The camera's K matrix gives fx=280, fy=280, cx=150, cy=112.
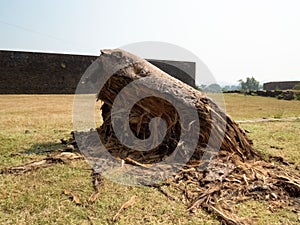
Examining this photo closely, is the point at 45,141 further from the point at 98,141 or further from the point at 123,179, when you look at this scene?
the point at 123,179

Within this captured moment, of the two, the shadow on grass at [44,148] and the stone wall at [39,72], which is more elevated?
the stone wall at [39,72]

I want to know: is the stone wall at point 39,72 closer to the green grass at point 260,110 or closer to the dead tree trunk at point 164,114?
the green grass at point 260,110

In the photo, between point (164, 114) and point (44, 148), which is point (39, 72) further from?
point (164, 114)

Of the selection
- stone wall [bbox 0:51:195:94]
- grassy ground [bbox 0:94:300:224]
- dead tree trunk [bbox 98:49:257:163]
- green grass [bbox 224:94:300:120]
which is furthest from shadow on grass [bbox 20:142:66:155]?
stone wall [bbox 0:51:195:94]

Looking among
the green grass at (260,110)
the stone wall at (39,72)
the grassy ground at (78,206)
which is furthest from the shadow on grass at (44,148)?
the stone wall at (39,72)

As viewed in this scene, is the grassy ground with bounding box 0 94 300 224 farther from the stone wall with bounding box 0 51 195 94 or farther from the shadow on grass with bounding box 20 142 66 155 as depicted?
the stone wall with bounding box 0 51 195 94

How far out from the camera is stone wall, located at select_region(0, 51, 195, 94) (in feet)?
55.9

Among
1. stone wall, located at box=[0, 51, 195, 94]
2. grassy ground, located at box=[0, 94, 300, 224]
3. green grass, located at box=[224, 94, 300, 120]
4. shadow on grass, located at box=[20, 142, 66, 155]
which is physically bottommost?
grassy ground, located at box=[0, 94, 300, 224]

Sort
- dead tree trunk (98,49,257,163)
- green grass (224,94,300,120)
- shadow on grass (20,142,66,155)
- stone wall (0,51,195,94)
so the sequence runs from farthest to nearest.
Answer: stone wall (0,51,195,94) < green grass (224,94,300,120) < shadow on grass (20,142,66,155) < dead tree trunk (98,49,257,163)

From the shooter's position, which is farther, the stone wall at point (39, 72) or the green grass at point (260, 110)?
the stone wall at point (39, 72)

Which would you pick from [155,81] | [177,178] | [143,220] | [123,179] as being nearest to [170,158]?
[177,178]

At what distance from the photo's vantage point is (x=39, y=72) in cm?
1789

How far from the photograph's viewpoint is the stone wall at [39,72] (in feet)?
55.9

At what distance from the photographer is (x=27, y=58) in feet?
57.4
